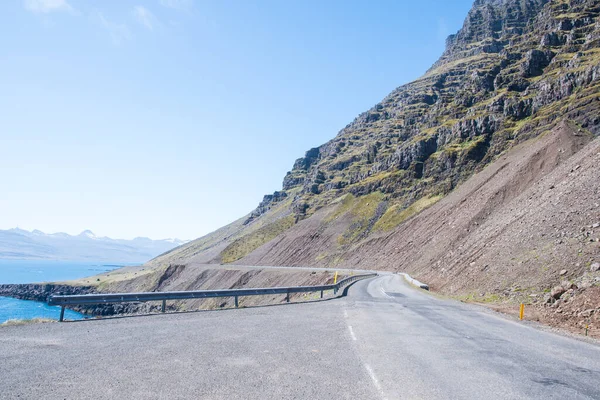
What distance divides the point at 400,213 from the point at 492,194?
32598 millimetres

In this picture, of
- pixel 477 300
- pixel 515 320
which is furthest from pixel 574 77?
pixel 515 320

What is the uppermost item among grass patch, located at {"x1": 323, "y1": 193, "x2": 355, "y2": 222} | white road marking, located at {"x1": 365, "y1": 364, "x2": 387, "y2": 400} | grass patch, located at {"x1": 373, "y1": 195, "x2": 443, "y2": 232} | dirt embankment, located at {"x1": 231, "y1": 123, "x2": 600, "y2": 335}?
grass patch, located at {"x1": 323, "y1": 193, "x2": 355, "y2": 222}

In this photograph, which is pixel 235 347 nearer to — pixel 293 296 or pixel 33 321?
pixel 33 321

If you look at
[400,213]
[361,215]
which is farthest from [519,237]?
[361,215]

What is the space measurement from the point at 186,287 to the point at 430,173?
62825 millimetres

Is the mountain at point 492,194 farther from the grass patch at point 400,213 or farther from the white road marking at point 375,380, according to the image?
the white road marking at point 375,380

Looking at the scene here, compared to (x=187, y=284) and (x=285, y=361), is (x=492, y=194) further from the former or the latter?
(x=187, y=284)

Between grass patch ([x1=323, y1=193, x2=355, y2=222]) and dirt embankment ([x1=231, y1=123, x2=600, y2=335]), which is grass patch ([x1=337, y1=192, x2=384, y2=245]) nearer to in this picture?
grass patch ([x1=323, y1=193, x2=355, y2=222])

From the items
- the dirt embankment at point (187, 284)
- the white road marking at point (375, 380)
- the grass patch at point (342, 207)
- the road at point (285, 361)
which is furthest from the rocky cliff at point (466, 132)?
the white road marking at point (375, 380)

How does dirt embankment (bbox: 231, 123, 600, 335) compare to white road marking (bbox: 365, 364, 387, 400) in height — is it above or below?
above

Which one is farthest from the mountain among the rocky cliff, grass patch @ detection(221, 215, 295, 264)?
grass patch @ detection(221, 215, 295, 264)

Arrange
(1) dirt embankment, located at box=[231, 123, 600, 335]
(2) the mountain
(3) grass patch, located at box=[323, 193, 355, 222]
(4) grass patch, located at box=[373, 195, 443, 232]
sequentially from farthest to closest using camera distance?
1. (3) grass patch, located at box=[323, 193, 355, 222]
2. (4) grass patch, located at box=[373, 195, 443, 232]
3. (2) the mountain
4. (1) dirt embankment, located at box=[231, 123, 600, 335]

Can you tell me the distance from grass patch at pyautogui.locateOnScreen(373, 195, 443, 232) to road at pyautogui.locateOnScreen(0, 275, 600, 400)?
70785 mm

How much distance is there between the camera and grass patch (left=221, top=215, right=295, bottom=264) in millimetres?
118375
